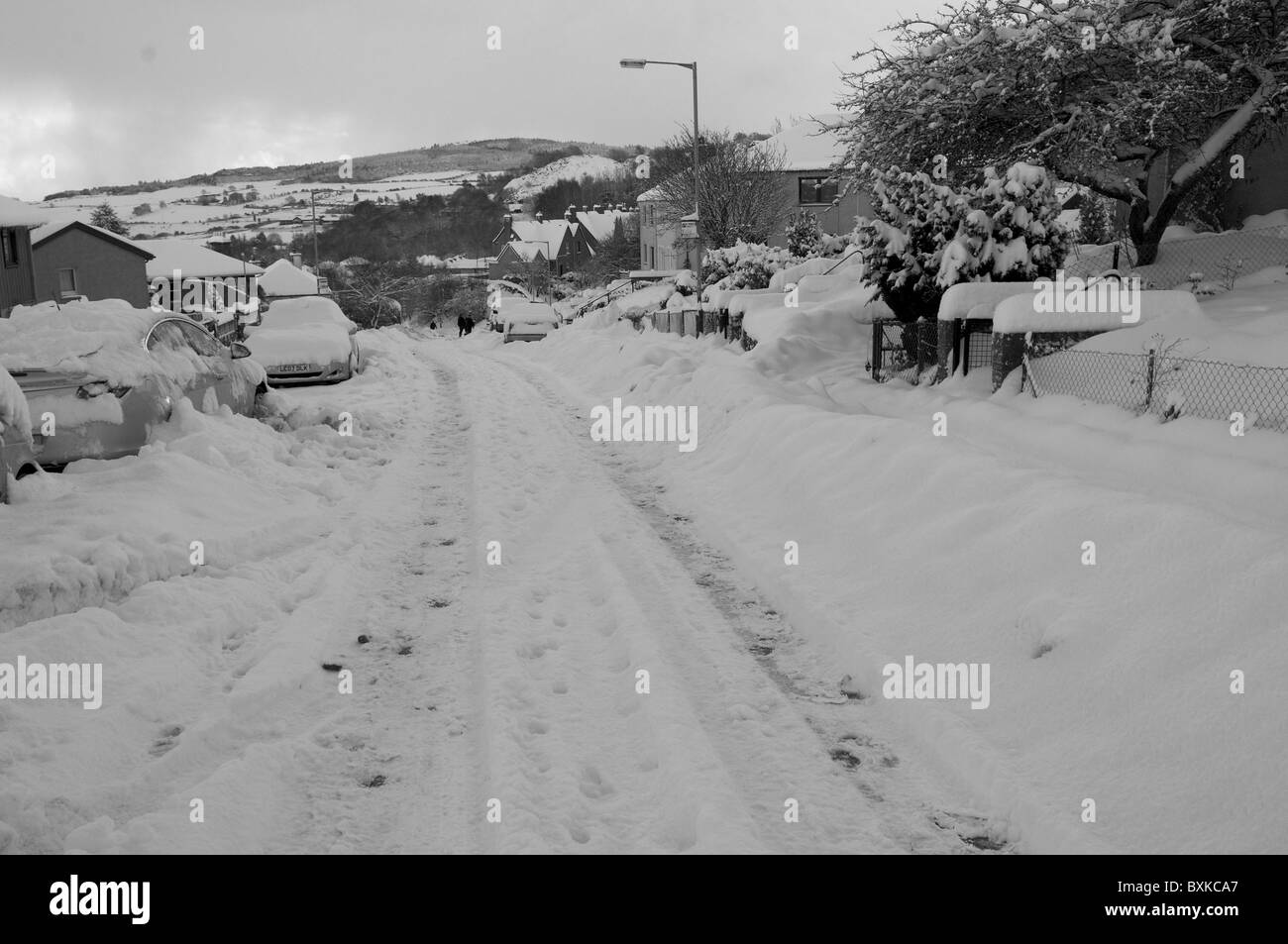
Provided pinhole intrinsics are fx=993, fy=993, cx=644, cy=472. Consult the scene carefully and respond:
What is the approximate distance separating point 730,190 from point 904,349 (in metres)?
33.7

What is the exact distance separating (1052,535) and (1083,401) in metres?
4.68

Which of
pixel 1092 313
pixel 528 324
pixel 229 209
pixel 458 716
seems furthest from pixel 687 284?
pixel 229 209

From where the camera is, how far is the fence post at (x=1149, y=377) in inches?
371

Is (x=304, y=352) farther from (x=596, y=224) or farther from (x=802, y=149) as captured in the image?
(x=596, y=224)

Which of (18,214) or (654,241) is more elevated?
(654,241)

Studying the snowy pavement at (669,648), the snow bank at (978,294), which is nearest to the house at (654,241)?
the snow bank at (978,294)

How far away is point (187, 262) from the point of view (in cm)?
6244

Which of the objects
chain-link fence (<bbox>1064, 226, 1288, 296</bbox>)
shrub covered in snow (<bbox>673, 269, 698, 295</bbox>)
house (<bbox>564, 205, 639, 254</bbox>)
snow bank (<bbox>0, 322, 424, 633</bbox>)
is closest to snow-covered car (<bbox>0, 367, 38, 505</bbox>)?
snow bank (<bbox>0, 322, 424, 633</bbox>)

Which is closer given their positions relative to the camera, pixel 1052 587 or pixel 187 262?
pixel 1052 587

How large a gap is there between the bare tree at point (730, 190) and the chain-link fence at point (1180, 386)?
1335 inches

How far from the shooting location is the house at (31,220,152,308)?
4516 centimetres

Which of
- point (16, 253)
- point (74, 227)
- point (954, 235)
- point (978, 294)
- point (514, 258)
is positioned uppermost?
point (514, 258)
